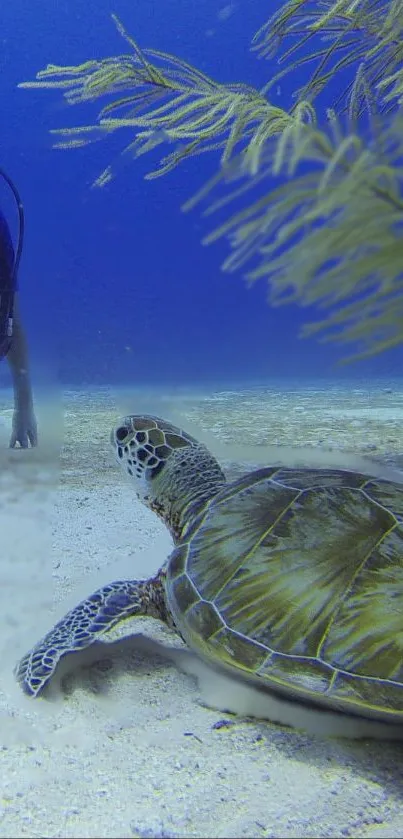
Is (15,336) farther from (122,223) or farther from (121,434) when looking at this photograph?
(122,223)

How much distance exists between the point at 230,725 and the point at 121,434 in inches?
53.5

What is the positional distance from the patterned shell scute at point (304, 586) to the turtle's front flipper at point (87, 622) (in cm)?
22

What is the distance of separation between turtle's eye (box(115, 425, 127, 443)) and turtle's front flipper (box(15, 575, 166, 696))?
2.32 feet

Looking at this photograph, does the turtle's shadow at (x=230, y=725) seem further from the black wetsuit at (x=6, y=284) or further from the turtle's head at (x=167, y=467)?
the black wetsuit at (x=6, y=284)

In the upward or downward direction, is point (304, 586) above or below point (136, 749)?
above

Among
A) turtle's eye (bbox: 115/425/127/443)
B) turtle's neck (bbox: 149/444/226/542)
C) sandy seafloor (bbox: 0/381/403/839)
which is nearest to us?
sandy seafloor (bbox: 0/381/403/839)

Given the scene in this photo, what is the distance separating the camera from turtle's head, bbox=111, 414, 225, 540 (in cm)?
206

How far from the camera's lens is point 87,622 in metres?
1.71

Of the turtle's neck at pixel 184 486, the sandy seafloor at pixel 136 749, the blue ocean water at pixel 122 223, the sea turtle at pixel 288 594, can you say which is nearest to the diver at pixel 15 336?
the sandy seafloor at pixel 136 749

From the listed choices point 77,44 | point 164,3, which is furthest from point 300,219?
point 77,44

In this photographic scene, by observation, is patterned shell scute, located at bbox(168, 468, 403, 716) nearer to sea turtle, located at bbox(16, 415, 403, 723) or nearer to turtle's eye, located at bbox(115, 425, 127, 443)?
sea turtle, located at bbox(16, 415, 403, 723)

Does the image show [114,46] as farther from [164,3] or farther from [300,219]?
[300,219]

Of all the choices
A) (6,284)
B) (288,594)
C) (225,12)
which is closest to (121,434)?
(288,594)

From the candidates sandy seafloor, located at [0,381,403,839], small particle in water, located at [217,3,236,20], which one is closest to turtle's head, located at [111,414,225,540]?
sandy seafloor, located at [0,381,403,839]
